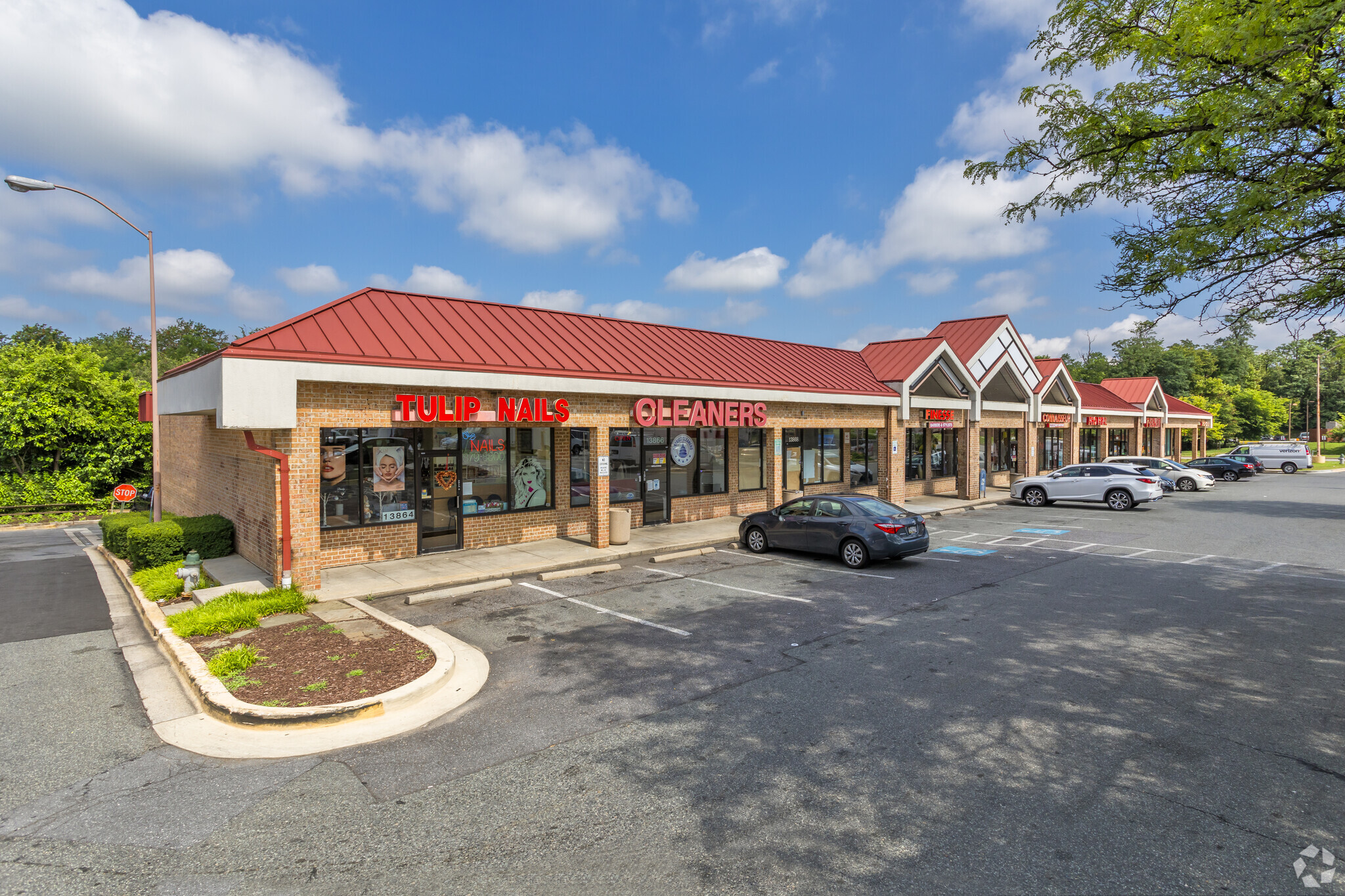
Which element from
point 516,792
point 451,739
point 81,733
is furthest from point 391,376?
point 516,792

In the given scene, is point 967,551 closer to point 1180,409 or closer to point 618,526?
point 618,526

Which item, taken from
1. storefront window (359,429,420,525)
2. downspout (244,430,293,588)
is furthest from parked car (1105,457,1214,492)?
downspout (244,430,293,588)

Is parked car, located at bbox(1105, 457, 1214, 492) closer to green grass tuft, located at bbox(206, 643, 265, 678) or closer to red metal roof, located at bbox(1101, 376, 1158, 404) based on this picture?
red metal roof, located at bbox(1101, 376, 1158, 404)

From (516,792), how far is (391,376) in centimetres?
920

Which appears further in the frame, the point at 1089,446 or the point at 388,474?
the point at 1089,446

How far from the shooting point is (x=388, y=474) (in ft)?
47.1

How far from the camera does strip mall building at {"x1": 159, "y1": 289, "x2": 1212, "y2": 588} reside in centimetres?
1192

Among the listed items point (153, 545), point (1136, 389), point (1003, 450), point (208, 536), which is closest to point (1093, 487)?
point (1003, 450)

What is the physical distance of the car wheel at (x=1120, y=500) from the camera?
2425 cm

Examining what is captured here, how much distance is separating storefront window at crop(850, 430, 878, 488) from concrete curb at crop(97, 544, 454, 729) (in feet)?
63.2

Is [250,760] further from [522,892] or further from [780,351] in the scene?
[780,351]

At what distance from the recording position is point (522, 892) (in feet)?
13.8

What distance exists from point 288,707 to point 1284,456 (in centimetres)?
6121

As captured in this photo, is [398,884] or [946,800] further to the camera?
[946,800]
